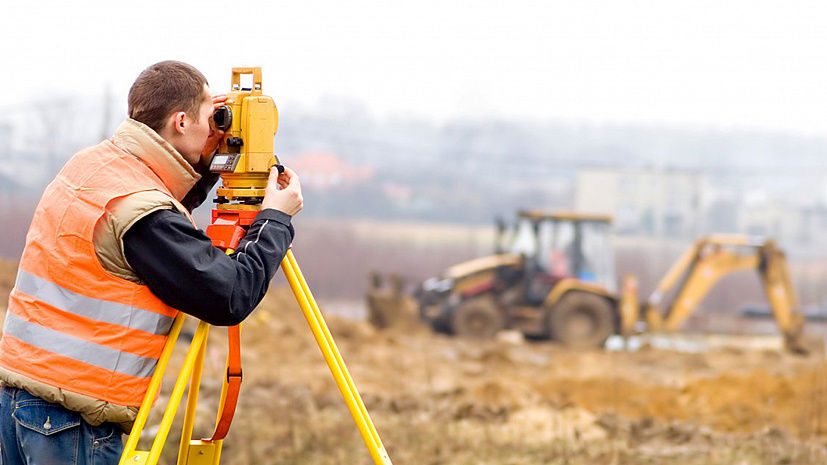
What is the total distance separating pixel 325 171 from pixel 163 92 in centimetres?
2325

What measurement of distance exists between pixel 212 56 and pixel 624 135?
14.7 meters

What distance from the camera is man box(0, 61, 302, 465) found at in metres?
1.93

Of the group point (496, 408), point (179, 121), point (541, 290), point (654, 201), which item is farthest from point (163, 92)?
point (654, 201)

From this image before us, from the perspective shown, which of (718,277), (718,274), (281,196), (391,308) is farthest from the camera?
(718,277)

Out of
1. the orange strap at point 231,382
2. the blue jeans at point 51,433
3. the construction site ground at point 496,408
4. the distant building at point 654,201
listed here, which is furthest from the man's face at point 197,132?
the distant building at point 654,201

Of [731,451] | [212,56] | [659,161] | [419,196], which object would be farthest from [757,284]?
[731,451]

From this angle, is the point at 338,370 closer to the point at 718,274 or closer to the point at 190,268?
the point at 190,268

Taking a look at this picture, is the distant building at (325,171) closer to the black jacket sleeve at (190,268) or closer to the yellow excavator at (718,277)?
the yellow excavator at (718,277)

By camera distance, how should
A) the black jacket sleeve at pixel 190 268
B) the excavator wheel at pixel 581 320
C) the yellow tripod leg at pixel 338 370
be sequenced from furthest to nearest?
the excavator wheel at pixel 581 320, the yellow tripod leg at pixel 338 370, the black jacket sleeve at pixel 190 268

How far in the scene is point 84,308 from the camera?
6.36 feet

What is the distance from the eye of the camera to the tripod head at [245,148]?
2.14 metres

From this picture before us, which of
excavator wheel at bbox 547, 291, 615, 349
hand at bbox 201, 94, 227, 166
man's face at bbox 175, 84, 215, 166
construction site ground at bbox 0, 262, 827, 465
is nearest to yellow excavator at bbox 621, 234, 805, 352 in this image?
excavator wheel at bbox 547, 291, 615, 349

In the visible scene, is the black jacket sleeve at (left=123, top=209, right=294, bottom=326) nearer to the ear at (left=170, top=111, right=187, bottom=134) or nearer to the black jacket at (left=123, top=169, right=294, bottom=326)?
the black jacket at (left=123, top=169, right=294, bottom=326)

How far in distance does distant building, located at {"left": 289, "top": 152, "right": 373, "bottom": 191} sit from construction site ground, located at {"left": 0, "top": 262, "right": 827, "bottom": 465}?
1278cm
